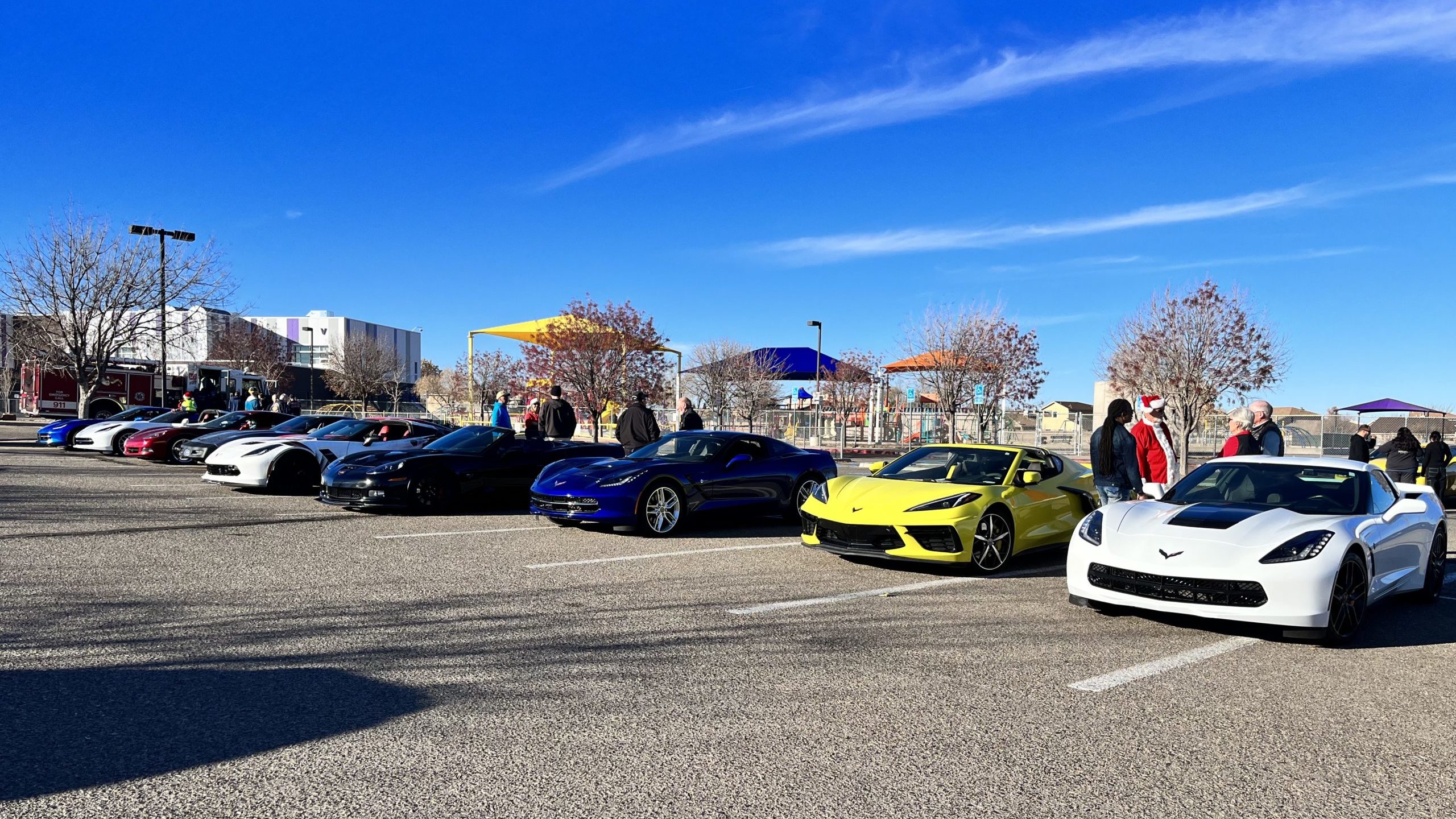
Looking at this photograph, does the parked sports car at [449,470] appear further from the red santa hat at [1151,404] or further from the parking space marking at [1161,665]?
the parking space marking at [1161,665]

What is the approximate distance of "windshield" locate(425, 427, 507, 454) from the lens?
13.2 meters

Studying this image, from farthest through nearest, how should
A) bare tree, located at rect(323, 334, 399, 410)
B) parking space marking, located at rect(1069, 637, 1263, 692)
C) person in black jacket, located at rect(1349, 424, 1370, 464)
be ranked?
1. bare tree, located at rect(323, 334, 399, 410)
2. person in black jacket, located at rect(1349, 424, 1370, 464)
3. parking space marking, located at rect(1069, 637, 1263, 692)

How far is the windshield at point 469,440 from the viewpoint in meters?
13.2

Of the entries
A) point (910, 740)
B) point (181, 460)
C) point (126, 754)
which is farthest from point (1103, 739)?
point (181, 460)

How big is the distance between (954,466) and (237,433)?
1316 centimetres

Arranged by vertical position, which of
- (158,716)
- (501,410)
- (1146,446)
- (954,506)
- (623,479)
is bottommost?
(158,716)

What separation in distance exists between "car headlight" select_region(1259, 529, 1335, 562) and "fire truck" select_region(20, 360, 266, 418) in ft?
102

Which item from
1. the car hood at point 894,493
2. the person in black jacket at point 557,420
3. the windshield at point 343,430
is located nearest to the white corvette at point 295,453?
the windshield at point 343,430

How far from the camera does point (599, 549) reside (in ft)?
32.5

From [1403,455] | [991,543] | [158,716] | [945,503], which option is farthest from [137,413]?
[1403,455]

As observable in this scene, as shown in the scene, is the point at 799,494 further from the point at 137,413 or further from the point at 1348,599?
the point at 137,413

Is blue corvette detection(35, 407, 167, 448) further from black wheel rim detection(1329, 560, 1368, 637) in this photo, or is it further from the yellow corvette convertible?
black wheel rim detection(1329, 560, 1368, 637)

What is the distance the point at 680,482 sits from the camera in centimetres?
1111

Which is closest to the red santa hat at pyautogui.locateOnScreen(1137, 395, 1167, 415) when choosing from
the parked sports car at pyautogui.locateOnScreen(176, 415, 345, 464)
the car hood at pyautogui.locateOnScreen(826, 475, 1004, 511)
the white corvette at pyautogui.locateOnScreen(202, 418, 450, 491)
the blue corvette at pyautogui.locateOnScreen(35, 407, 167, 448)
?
the car hood at pyautogui.locateOnScreen(826, 475, 1004, 511)
